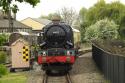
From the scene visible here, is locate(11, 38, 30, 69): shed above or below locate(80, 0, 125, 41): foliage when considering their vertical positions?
below

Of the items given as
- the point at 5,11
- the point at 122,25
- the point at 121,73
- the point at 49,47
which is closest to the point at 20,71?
the point at 49,47

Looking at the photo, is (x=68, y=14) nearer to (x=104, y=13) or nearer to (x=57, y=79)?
(x=104, y=13)

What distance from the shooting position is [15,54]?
28781 mm

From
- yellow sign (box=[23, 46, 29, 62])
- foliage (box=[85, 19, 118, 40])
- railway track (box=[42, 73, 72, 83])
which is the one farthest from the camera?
foliage (box=[85, 19, 118, 40])

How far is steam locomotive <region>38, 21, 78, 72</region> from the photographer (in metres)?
25.0

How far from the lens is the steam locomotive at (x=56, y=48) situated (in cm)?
2505

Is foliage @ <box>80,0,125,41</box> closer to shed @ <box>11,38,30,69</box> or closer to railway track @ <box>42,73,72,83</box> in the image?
shed @ <box>11,38,30,69</box>

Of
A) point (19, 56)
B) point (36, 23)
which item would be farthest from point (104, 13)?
point (19, 56)

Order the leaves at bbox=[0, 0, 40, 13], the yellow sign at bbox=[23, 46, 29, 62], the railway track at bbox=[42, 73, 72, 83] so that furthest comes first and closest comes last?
the yellow sign at bbox=[23, 46, 29, 62], the railway track at bbox=[42, 73, 72, 83], the leaves at bbox=[0, 0, 40, 13]

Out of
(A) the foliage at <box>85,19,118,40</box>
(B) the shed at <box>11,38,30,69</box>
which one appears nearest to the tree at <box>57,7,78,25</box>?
(A) the foliage at <box>85,19,118,40</box>

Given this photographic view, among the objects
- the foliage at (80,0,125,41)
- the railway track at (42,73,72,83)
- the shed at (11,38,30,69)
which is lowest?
the railway track at (42,73,72,83)

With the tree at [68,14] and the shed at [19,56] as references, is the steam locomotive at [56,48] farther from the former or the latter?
the tree at [68,14]

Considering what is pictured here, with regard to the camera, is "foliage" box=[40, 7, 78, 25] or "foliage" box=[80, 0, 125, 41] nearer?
"foliage" box=[80, 0, 125, 41]

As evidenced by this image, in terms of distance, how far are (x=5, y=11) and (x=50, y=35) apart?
15379 millimetres
